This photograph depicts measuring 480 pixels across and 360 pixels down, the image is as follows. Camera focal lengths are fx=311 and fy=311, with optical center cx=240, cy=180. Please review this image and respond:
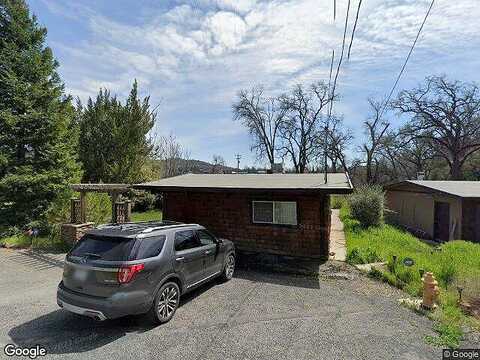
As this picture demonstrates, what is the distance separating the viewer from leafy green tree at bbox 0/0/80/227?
41.5ft

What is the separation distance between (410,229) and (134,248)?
19.5 m

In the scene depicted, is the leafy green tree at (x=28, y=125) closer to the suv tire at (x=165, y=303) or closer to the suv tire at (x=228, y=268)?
the suv tire at (x=228, y=268)

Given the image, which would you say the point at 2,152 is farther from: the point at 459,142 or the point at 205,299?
the point at 459,142

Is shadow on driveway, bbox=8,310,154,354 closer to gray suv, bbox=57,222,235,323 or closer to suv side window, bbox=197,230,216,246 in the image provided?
gray suv, bbox=57,222,235,323

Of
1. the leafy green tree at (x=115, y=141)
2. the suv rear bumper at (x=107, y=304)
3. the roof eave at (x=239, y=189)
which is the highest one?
the leafy green tree at (x=115, y=141)

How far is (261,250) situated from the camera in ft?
32.3

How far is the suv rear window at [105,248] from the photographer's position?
4.82m

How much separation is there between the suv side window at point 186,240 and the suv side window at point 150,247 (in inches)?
15.8

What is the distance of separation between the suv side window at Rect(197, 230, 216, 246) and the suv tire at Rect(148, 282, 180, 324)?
4.28 ft

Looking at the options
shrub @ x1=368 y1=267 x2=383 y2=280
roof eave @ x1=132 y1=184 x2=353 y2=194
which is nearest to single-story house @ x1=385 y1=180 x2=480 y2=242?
shrub @ x1=368 y1=267 x2=383 y2=280

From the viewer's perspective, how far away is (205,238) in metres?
6.84

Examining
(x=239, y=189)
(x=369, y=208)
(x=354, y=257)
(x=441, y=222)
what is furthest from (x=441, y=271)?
(x=441, y=222)

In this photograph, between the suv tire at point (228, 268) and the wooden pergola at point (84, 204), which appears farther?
the wooden pergola at point (84, 204)

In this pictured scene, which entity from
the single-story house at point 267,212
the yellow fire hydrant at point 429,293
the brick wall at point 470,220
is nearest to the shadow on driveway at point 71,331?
the single-story house at point 267,212
